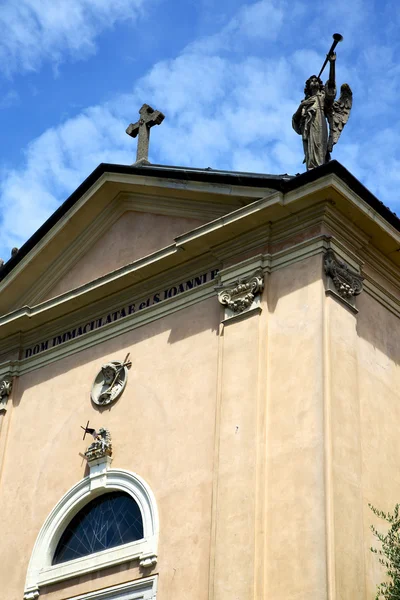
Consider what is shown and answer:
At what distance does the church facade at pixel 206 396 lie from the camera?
13859 mm

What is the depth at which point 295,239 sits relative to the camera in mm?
15914

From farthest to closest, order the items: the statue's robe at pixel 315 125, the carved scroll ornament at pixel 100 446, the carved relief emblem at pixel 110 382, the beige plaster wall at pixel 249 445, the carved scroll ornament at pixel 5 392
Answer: the carved scroll ornament at pixel 5 392 → the carved relief emblem at pixel 110 382 → the carved scroll ornament at pixel 100 446 → the statue's robe at pixel 315 125 → the beige plaster wall at pixel 249 445

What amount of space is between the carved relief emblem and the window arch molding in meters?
1.17

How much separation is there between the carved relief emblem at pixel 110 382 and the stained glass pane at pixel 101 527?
1499mm

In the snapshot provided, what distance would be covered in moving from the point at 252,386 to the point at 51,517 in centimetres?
393

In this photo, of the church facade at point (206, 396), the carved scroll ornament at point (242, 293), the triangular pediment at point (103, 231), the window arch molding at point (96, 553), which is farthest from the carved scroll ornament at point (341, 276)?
the window arch molding at point (96, 553)

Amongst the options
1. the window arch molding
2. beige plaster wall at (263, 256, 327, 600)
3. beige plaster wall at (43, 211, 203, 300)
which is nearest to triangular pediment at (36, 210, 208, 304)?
beige plaster wall at (43, 211, 203, 300)

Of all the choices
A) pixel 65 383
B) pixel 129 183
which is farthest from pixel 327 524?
pixel 129 183

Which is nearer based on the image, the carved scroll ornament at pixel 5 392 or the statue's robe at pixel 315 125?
the statue's robe at pixel 315 125

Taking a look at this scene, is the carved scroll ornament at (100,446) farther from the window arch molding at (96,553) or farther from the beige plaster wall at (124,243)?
the beige plaster wall at (124,243)

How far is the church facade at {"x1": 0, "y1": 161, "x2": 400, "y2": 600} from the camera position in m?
13.9

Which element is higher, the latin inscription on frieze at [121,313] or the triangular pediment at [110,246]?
the triangular pediment at [110,246]

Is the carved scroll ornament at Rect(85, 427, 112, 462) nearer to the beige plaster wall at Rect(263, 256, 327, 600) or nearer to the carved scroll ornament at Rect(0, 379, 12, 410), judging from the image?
the carved scroll ornament at Rect(0, 379, 12, 410)

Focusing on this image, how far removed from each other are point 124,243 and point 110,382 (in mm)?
2683
